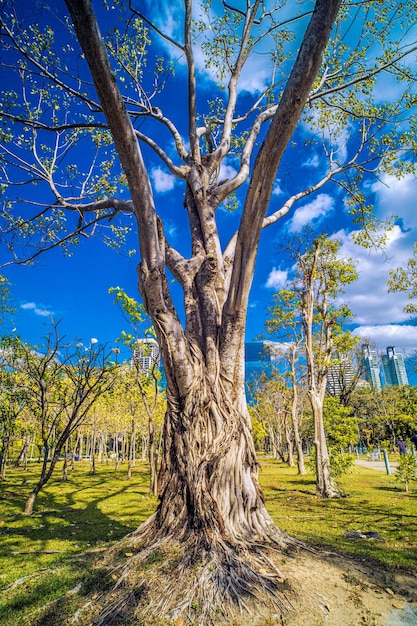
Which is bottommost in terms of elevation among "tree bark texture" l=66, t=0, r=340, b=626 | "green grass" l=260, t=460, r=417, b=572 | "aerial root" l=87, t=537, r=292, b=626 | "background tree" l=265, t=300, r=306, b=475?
"green grass" l=260, t=460, r=417, b=572

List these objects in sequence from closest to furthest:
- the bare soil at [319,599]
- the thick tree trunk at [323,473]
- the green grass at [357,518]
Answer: the bare soil at [319,599] → the green grass at [357,518] → the thick tree trunk at [323,473]

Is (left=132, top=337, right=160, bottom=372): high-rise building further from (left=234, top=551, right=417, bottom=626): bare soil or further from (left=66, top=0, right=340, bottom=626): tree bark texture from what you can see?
(left=234, top=551, right=417, bottom=626): bare soil

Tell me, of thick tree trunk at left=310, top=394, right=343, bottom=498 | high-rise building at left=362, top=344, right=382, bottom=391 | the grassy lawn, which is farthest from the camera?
high-rise building at left=362, top=344, right=382, bottom=391

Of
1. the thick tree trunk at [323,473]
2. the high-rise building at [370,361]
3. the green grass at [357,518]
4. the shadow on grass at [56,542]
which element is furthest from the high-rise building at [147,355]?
the high-rise building at [370,361]

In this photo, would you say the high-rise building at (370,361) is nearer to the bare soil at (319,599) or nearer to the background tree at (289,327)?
the background tree at (289,327)

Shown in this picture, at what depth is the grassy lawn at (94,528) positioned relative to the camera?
3.24m

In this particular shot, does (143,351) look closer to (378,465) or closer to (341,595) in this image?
(341,595)

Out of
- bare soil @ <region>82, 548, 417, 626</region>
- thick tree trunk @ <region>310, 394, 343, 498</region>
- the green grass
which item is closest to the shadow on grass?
bare soil @ <region>82, 548, 417, 626</region>

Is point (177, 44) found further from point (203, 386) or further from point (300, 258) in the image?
point (300, 258)

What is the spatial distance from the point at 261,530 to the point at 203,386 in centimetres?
177

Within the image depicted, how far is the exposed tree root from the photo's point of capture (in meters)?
2.79

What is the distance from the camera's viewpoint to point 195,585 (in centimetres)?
304

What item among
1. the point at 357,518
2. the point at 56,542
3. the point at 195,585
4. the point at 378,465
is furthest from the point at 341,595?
the point at 378,465

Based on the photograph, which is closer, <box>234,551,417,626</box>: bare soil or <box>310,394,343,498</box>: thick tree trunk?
<box>234,551,417,626</box>: bare soil
